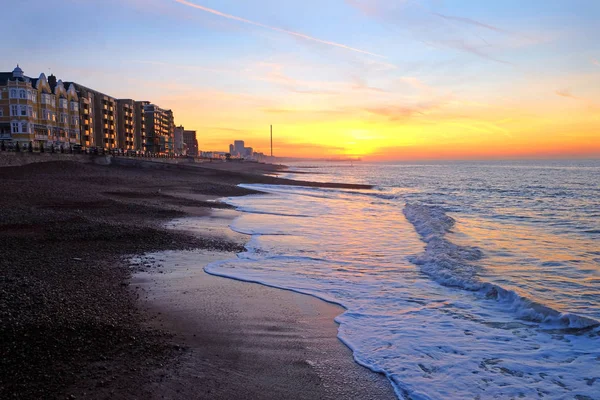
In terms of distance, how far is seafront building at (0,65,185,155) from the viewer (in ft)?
174

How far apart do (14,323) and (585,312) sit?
8.80 m

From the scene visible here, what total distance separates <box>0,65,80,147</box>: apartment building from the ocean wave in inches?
2127

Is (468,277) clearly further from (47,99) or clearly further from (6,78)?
(47,99)

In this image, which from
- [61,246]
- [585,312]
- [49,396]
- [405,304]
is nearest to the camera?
[49,396]

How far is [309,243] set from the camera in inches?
506

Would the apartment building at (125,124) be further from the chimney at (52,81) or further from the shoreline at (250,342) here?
the shoreline at (250,342)

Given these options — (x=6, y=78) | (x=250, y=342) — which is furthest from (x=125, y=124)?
(x=250, y=342)

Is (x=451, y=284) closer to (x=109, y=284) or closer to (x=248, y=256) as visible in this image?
(x=248, y=256)

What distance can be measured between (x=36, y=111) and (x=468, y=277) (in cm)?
6522

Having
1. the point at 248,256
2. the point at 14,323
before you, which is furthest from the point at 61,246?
the point at 14,323

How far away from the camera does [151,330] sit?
563cm

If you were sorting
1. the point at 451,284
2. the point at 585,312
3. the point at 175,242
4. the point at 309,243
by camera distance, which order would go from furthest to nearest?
the point at 309,243 < the point at 175,242 < the point at 451,284 < the point at 585,312

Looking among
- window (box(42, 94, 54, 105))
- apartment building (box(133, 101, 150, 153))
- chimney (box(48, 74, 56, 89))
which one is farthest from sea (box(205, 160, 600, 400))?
apartment building (box(133, 101, 150, 153))

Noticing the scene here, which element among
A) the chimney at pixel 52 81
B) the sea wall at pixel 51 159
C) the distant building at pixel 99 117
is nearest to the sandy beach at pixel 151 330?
the sea wall at pixel 51 159
